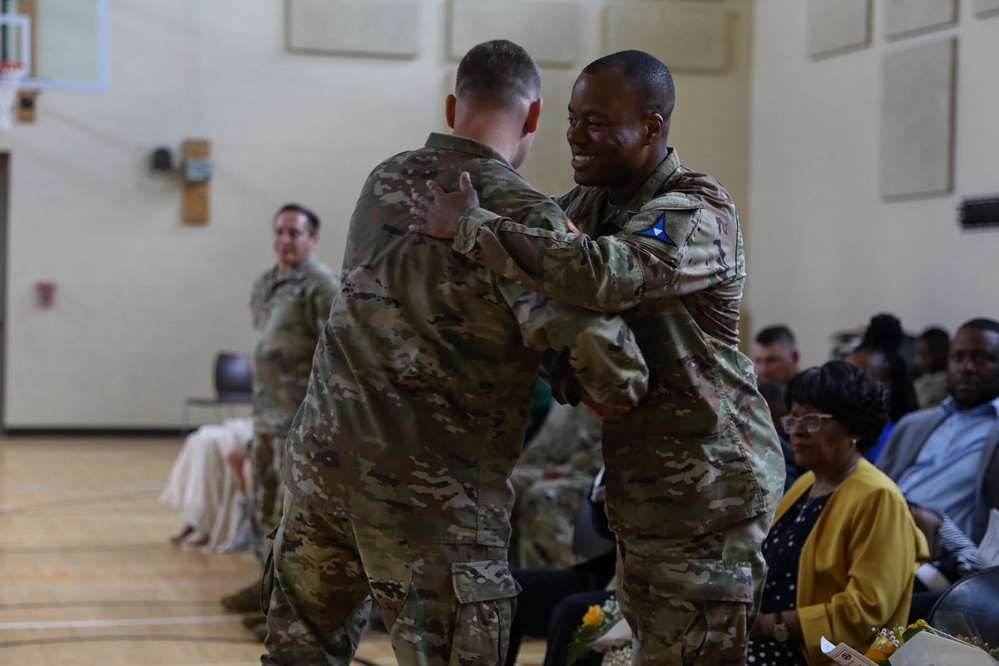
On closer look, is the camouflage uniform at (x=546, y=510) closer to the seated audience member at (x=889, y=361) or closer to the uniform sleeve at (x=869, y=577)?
the seated audience member at (x=889, y=361)

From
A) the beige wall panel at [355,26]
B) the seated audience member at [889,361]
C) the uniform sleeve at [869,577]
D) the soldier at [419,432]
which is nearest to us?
the soldier at [419,432]

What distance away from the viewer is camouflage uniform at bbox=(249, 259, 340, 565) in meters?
4.62

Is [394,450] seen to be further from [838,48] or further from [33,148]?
[33,148]

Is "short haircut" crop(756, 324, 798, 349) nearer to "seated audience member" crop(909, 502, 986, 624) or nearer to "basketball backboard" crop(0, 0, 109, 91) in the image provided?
"seated audience member" crop(909, 502, 986, 624)

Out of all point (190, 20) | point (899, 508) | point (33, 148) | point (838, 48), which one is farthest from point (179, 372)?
point (899, 508)

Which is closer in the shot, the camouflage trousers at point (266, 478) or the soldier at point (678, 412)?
the soldier at point (678, 412)

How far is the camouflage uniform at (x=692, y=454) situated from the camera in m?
2.02

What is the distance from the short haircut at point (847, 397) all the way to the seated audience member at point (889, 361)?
6.02 ft

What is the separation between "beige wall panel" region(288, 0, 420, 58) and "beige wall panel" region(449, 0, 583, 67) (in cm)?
45

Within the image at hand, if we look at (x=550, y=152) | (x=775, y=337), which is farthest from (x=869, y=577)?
(x=550, y=152)

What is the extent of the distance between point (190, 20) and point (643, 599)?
9.86 m

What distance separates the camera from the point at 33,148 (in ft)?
35.1

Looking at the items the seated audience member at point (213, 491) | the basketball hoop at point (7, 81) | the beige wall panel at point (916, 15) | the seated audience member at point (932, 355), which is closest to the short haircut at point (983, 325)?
the seated audience member at point (932, 355)

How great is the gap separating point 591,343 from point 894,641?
43.1 inches
